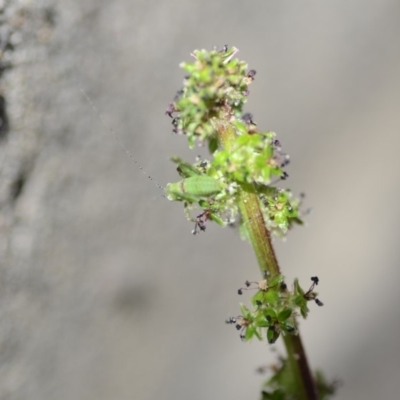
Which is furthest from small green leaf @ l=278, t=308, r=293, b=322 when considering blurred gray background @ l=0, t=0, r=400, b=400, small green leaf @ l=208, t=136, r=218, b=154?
blurred gray background @ l=0, t=0, r=400, b=400

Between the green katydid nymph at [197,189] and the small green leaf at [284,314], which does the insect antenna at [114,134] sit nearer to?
the green katydid nymph at [197,189]

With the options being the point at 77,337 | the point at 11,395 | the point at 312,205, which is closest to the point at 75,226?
the point at 77,337

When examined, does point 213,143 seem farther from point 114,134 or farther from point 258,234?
point 114,134

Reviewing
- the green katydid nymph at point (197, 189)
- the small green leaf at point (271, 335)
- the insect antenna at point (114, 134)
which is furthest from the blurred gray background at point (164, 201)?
the small green leaf at point (271, 335)

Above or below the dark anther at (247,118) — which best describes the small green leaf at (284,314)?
below

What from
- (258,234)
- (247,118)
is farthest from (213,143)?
(258,234)

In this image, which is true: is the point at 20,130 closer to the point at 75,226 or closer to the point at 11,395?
the point at 75,226
